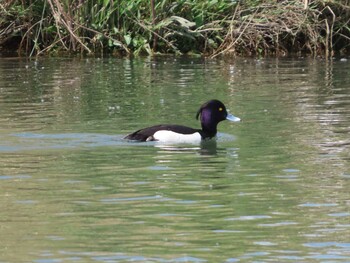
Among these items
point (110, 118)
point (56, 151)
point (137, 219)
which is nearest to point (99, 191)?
point (137, 219)

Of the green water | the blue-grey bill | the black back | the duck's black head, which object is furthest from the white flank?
the blue-grey bill

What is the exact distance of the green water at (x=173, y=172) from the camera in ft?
28.8

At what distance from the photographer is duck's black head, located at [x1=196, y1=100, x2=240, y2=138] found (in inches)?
596

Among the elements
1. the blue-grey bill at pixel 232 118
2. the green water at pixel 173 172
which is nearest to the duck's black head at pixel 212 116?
the blue-grey bill at pixel 232 118

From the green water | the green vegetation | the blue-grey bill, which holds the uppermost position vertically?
the green vegetation

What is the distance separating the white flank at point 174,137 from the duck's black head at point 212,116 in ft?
1.05

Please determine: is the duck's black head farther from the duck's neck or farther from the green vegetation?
the green vegetation

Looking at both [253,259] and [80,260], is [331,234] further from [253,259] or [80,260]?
[80,260]

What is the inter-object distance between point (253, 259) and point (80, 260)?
3.91 feet

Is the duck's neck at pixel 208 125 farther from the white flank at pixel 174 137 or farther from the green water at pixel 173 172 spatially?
the white flank at pixel 174 137

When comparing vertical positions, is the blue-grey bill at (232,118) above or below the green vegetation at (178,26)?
below

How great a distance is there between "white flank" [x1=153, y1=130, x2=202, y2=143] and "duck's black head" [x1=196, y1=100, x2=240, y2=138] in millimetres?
319

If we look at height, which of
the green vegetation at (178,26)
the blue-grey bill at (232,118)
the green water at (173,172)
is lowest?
the green water at (173,172)

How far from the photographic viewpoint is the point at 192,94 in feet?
63.6
